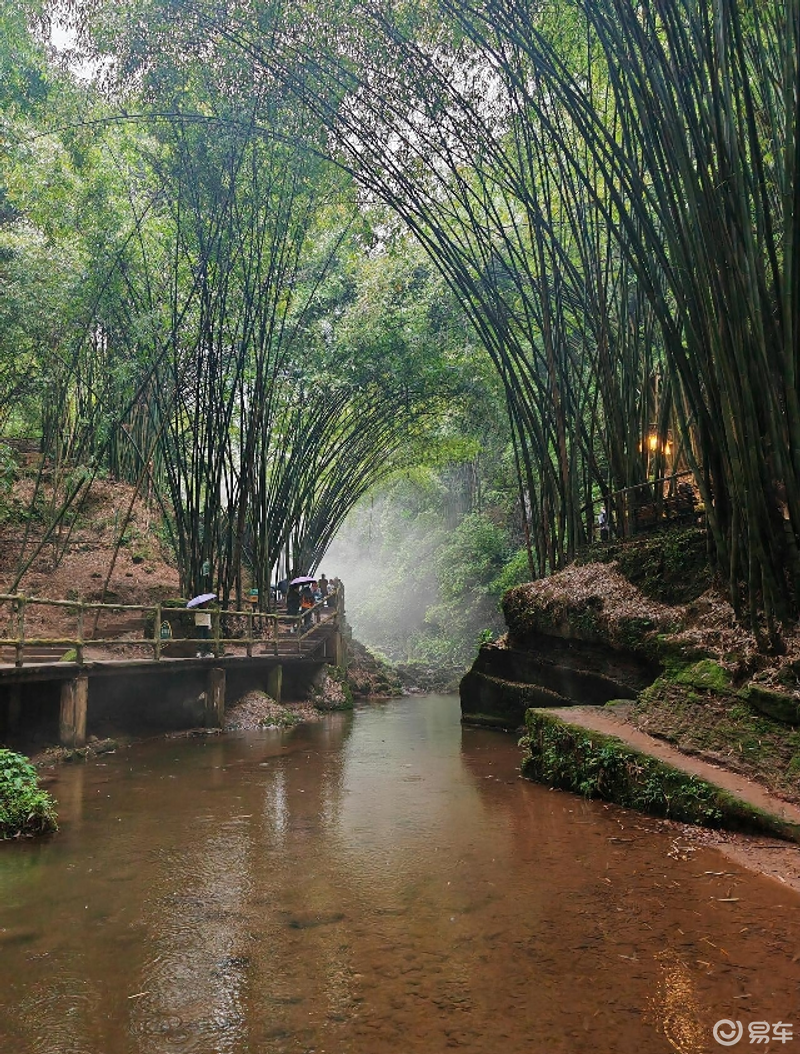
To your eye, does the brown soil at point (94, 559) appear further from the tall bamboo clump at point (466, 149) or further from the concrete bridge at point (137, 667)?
the tall bamboo clump at point (466, 149)

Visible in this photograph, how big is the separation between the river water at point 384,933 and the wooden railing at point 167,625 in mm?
2850

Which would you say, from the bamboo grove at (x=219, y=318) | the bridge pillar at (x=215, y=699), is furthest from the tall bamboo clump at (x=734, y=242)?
the bridge pillar at (x=215, y=699)

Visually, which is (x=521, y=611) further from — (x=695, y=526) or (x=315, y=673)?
(x=315, y=673)

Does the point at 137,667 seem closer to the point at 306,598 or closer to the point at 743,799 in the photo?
the point at 743,799

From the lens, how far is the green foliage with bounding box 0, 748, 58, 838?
154 inches

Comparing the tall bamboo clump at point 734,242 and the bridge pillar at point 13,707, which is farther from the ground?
the tall bamboo clump at point 734,242

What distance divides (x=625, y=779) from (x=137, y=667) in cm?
506

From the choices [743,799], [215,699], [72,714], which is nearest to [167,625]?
[215,699]

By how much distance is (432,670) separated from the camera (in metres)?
17.0

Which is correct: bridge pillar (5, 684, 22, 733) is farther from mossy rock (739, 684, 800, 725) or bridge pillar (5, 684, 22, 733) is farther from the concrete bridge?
mossy rock (739, 684, 800, 725)

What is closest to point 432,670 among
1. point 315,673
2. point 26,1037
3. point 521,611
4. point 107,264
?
point 315,673

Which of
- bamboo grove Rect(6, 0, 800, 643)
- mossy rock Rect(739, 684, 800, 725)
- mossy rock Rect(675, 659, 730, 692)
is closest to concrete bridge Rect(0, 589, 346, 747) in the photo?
bamboo grove Rect(6, 0, 800, 643)

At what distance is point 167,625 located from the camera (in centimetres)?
875

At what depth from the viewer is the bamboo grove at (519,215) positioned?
4.10 metres
